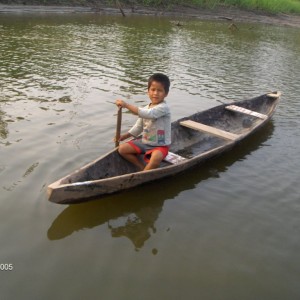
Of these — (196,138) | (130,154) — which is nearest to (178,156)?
(130,154)

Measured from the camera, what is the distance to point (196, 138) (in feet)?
22.6

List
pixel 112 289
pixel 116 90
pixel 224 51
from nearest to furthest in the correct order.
A: pixel 112 289, pixel 116 90, pixel 224 51

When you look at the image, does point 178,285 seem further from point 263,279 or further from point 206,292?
point 263,279

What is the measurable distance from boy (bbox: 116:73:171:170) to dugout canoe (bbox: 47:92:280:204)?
0.15 metres

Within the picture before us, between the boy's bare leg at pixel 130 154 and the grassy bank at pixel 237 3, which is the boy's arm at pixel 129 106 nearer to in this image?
the boy's bare leg at pixel 130 154

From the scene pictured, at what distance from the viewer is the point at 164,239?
13.6ft

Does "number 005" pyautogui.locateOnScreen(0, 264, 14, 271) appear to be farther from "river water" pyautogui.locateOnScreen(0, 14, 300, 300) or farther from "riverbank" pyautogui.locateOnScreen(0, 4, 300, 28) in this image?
"riverbank" pyautogui.locateOnScreen(0, 4, 300, 28)

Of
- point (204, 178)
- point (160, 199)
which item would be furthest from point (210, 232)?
point (204, 178)

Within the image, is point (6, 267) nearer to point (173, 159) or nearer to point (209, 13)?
point (173, 159)

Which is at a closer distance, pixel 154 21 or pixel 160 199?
pixel 160 199

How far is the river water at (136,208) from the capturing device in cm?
354

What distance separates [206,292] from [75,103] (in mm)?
5716

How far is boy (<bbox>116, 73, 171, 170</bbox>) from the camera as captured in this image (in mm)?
4879

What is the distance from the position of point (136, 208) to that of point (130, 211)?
11 cm
